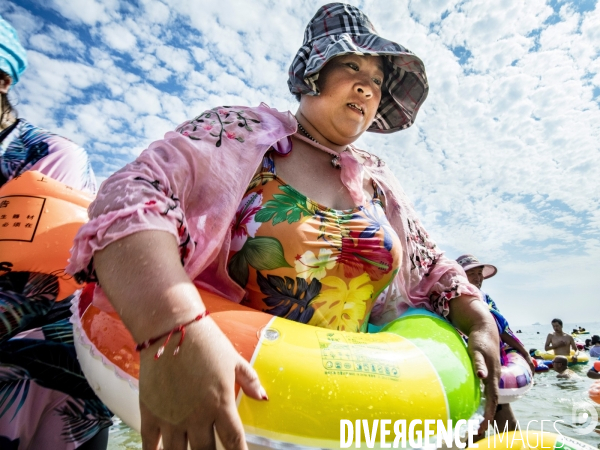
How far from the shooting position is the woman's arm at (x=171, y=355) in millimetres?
717

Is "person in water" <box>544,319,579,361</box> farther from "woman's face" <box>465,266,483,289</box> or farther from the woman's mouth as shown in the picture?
the woman's mouth

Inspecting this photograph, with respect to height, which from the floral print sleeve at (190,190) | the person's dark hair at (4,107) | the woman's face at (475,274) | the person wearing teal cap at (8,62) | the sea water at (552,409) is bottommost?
the sea water at (552,409)

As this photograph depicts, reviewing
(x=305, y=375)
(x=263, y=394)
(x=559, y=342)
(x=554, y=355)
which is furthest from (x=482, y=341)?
(x=559, y=342)

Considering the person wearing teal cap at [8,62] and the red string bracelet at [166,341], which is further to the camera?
the person wearing teal cap at [8,62]

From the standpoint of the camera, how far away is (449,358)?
1283mm

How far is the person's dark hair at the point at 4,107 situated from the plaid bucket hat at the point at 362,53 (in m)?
1.60

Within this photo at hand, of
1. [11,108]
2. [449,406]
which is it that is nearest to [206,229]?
[449,406]

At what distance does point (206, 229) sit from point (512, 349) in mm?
1918

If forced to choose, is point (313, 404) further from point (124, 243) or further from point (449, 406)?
point (124, 243)

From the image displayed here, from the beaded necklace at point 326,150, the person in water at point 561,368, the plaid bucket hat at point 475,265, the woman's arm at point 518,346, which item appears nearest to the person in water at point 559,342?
the person in water at point 561,368

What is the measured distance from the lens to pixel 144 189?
0.96 m

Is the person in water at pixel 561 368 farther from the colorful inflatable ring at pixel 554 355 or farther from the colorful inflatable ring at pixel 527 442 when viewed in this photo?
the colorful inflatable ring at pixel 527 442

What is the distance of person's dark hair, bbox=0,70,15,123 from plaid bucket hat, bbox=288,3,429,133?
160 cm

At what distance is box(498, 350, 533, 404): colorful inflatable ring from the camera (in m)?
1.54
